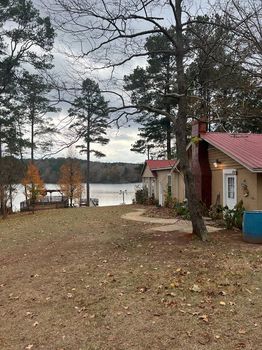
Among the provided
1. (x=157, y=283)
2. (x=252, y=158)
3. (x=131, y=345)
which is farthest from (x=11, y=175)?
(x=131, y=345)

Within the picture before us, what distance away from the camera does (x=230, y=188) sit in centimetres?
1436

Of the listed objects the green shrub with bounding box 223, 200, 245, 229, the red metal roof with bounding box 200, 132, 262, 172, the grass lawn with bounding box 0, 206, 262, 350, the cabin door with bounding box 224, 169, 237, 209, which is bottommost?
the grass lawn with bounding box 0, 206, 262, 350

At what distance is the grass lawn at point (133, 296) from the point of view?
4.39 metres

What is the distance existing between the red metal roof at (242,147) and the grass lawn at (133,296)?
3556 mm

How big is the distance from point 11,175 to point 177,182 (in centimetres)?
1123

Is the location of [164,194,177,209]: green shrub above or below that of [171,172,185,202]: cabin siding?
below

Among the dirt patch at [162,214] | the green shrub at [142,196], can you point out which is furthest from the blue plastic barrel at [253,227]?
the green shrub at [142,196]

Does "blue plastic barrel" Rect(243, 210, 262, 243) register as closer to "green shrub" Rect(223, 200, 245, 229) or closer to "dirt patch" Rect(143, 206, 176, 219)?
"green shrub" Rect(223, 200, 245, 229)

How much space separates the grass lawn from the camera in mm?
4387

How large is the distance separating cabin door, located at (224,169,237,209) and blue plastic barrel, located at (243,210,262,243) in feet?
13.7

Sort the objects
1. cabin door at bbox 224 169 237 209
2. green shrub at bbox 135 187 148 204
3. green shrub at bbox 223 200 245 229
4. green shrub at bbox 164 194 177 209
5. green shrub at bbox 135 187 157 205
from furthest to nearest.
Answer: green shrub at bbox 135 187 148 204
green shrub at bbox 135 187 157 205
green shrub at bbox 164 194 177 209
cabin door at bbox 224 169 237 209
green shrub at bbox 223 200 245 229

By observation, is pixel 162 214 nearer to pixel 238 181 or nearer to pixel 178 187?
pixel 178 187

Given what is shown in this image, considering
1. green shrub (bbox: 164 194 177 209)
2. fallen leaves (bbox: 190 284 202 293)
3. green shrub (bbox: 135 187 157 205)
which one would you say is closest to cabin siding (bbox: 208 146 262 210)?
green shrub (bbox: 164 194 177 209)

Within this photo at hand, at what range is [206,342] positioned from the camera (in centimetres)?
416
